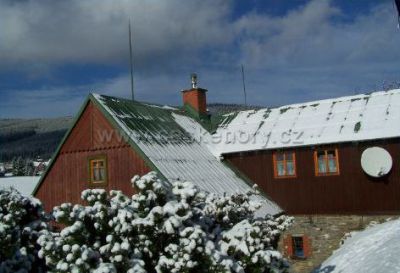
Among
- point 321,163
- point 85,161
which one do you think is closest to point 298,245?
point 321,163

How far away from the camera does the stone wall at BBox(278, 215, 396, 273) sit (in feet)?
65.6

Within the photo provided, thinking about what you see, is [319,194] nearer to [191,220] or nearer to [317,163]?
[317,163]

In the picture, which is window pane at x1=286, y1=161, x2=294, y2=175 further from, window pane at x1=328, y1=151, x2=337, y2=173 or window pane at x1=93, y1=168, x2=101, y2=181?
window pane at x1=93, y1=168, x2=101, y2=181

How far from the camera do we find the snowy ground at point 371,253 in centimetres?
1280

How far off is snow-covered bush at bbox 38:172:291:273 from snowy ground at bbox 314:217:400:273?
4.32 m

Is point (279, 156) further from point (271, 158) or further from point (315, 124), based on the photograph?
point (315, 124)

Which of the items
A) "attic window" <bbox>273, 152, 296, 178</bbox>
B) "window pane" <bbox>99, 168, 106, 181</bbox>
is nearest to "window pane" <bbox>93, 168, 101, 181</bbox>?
"window pane" <bbox>99, 168, 106, 181</bbox>

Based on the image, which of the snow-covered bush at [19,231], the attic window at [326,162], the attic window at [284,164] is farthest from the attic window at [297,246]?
the snow-covered bush at [19,231]

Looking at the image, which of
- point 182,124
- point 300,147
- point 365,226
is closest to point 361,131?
point 300,147

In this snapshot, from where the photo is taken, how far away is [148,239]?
Answer: 28.8 ft

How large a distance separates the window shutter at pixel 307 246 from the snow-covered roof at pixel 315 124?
13.4ft

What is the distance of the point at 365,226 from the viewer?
779 inches

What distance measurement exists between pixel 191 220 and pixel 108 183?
35.9 feet

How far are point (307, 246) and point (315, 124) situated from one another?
5.42 metres
